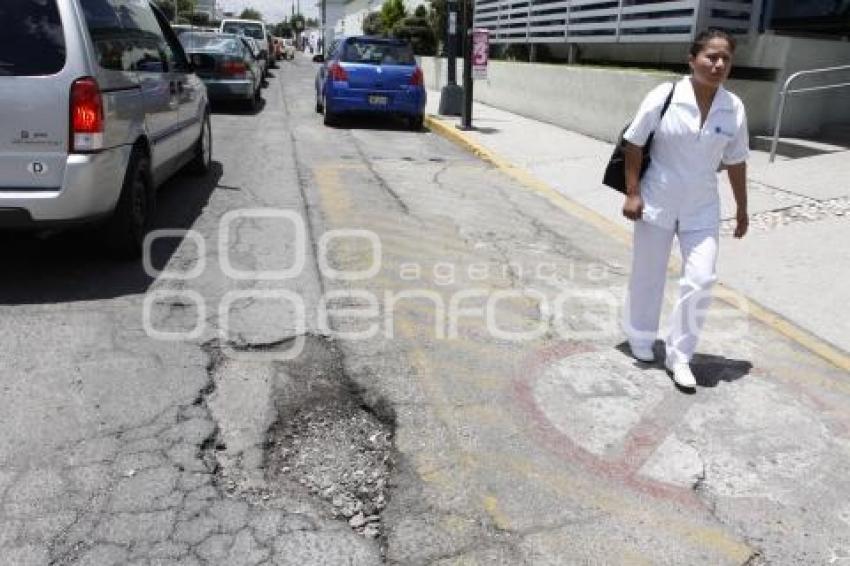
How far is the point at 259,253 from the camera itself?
6.00 meters

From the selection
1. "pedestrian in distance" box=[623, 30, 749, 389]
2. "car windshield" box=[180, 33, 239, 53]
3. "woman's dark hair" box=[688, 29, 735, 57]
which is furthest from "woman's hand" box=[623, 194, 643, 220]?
"car windshield" box=[180, 33, 239, 53]

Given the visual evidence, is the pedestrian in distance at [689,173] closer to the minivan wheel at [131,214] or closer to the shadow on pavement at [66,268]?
the shadow on pavement at [66,268]

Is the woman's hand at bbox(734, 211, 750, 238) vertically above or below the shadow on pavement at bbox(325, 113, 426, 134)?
above

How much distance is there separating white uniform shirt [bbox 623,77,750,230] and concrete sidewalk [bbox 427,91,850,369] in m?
1.45

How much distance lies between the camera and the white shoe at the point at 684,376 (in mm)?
4035

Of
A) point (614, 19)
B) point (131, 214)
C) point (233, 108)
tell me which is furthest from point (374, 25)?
point (131, 214)

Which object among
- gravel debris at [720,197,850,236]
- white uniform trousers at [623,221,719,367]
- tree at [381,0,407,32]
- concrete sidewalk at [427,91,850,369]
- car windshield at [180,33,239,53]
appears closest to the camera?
white uniform trousers at [623,221,719,367]

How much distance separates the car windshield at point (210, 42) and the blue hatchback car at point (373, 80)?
2.58m

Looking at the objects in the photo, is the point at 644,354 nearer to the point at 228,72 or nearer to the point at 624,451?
the point at 624,451

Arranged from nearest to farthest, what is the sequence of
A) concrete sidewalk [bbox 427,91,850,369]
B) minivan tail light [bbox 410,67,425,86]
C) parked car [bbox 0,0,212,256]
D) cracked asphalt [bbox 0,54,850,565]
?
cracked asphalt [bbox 0,54,850,565] < parked car [bbox 0,0,212,256] < concrete sidewalk [bbox 427,91,850,369] < minivan tail light [bbox 410,67,425,86]

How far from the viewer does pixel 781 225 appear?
717cm

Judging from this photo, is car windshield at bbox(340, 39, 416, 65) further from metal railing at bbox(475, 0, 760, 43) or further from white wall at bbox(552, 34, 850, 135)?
white wall at bbox(552, 34, 850, 135)

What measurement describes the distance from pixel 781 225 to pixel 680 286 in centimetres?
374

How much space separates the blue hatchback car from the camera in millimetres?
13445
